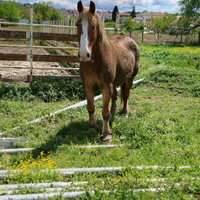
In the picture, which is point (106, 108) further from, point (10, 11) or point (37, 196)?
point (10, 11)

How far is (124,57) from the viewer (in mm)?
5492

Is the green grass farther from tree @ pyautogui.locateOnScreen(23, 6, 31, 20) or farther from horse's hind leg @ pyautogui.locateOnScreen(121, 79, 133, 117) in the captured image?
tree @ pyautogui.locateOnScreen(23, 6, 31, 20)

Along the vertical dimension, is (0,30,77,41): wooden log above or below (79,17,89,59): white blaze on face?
above

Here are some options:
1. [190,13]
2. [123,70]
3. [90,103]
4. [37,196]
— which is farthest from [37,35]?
[190,13]

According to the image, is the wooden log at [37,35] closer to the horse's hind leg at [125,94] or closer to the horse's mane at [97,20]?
the horse's hind leg at [125,94]

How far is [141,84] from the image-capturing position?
9195 mm

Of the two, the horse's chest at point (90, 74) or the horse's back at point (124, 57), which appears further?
the horse's back at point (124, 57)

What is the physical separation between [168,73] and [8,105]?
6.52 m

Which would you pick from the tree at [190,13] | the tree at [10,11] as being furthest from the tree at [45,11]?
the tree at [190,13]

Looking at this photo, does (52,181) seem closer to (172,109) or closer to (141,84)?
(172,109)

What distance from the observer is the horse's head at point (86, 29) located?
3777 mm

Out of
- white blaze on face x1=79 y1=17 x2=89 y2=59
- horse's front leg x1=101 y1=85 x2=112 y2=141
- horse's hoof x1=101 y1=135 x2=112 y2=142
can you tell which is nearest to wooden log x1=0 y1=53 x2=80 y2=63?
horse's front leg x1=101 y1=85 x2=112 y2=141

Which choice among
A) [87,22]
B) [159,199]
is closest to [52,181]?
[159,199]

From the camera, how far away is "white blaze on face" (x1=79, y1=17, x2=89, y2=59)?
3756 mm
